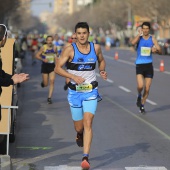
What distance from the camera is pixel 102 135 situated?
38.4ft

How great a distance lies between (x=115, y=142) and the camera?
1093 centimetres

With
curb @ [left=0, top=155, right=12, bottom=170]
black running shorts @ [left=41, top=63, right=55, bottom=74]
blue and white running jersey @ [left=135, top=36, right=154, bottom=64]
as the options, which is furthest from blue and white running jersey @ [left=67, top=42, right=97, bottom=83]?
black running shorts @ [left=41, top=63, right=55, bottom=74]

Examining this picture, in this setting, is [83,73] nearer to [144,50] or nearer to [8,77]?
[8,77]

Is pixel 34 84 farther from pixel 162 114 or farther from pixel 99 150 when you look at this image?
pixel 99 150

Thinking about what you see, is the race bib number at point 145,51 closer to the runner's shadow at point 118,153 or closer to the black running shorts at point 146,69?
the black running shorts at point 146,69

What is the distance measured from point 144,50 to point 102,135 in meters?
3.38

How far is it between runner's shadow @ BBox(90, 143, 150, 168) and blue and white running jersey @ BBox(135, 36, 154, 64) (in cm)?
410

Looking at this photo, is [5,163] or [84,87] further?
[84,87]

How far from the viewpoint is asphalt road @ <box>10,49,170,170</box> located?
9.22 metres

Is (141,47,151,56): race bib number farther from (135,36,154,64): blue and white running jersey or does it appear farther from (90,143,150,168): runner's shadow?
(90,143,150,168): runner's shadow

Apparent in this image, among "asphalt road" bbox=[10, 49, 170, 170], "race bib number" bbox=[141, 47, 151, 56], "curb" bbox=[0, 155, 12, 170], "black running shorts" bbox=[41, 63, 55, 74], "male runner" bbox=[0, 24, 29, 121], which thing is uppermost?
"male runner" bbox=[0, 24, 29, 121]

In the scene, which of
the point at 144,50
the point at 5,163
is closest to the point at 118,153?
the point at 5,163

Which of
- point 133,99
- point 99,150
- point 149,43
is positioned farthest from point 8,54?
point 133,99

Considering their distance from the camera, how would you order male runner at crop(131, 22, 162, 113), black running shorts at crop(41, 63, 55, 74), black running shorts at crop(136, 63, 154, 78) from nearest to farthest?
male runner at crop(131, 22, 162, 113), black running shorts at crop(136, 63, 154, 78), black running shorts at crop(41, 63, 55, 74)
